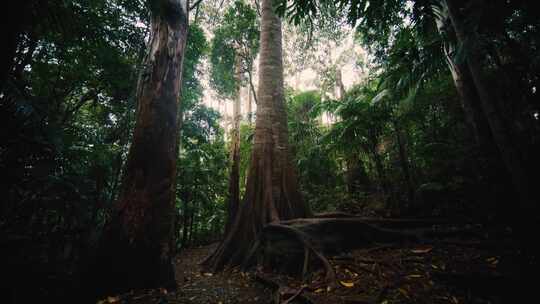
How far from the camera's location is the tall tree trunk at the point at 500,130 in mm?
1923

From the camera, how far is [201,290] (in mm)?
3406

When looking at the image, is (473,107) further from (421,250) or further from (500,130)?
(421,250)

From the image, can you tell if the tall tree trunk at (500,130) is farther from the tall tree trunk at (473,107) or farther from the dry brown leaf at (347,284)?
the dry brown leaf at (347,284)

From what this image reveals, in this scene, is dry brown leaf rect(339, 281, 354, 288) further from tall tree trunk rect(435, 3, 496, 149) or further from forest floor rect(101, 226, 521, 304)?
tall tree trunk rect(435, 3, 496, 149)

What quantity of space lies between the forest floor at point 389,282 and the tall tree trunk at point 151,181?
0.88 feet

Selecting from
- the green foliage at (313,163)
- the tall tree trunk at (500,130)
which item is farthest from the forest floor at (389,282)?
the green foliage at (313,163)

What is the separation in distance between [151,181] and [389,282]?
318 centimetres

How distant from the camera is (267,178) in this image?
5133mm

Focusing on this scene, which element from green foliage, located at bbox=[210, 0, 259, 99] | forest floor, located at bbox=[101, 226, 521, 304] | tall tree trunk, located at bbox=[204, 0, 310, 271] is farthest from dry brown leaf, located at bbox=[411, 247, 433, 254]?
green foliage, located at bbox=[210, 0, 259, 99]

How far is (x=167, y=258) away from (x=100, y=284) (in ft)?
2.43

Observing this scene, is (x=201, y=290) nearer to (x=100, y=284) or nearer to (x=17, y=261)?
(x=100, y=284)

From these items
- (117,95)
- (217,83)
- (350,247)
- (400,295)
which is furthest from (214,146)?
(400,295)

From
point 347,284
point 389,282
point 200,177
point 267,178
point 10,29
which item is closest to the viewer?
point 10,29

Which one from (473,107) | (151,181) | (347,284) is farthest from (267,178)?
(473,107)
